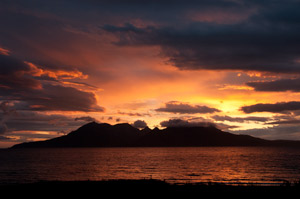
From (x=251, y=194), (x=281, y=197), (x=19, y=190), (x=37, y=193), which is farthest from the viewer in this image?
(x=19, y=190)

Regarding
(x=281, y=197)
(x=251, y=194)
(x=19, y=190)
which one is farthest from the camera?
(x=19, y=190)

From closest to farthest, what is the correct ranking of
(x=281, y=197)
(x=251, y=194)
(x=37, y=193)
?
(x=281, y=197) → (x=251, y=194) → (x=37, y=193)

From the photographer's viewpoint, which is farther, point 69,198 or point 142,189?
point 142,189

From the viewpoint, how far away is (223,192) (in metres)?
30.9

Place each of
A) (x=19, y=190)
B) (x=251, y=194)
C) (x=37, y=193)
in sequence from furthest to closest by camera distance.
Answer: (x=19, y=190), (x=37, y=193), (x=251, y=194)

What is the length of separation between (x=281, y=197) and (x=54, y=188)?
2525 cm

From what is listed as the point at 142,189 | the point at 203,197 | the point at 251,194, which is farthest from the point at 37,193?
the point at 251,194

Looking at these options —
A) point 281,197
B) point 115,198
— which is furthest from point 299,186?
point 115,198

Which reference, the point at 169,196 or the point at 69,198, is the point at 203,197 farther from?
the point at 69,198

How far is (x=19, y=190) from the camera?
3372 cm

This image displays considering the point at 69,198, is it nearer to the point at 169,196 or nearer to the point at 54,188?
the point at 54,188

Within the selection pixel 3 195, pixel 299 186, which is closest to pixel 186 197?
pixel 299 186

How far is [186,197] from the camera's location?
2833 centimetres

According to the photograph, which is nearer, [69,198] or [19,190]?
[69,198]
